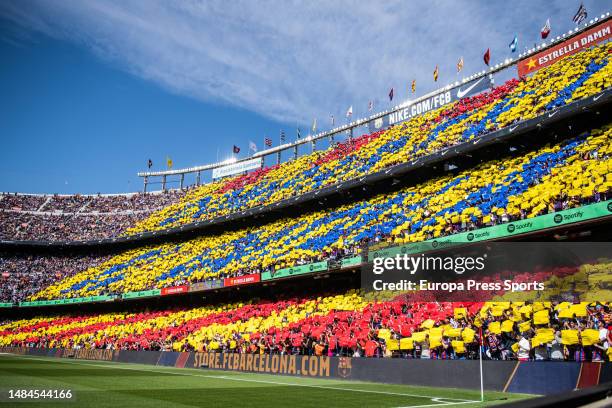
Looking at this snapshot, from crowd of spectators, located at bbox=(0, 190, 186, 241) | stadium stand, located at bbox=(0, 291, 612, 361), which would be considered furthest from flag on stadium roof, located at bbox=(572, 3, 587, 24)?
crowd of spectators, located at bbox=(0, 190, 186, 241)

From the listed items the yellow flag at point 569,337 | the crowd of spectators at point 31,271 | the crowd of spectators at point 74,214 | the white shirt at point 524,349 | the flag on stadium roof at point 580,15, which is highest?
the flag on stadium roof at point 580,15

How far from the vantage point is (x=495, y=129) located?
104ft

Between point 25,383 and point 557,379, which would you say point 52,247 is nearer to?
point 25,383

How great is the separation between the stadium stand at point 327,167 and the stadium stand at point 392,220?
11.8 ft

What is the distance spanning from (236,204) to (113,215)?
2461 cm

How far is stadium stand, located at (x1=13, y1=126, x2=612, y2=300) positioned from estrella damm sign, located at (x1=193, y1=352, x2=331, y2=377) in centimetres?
824

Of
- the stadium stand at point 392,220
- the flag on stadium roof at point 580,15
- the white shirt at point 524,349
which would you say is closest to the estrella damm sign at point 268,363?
the stadium stand at point 392,220

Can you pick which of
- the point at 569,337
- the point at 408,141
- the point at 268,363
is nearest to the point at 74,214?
the point at 408,141

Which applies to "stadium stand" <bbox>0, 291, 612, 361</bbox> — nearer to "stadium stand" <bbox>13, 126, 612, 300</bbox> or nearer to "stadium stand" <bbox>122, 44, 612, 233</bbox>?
"stadium stand" <bbox>13, 126, 612, 300</bbox>

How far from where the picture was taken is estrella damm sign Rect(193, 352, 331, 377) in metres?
21.1

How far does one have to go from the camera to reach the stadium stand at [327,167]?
3139 cm

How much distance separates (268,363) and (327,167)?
85.0ft

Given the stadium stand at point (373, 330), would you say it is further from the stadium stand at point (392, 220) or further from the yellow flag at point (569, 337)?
the stadium stand at point (392, 220)

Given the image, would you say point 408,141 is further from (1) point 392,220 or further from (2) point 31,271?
(2) point 31,271
